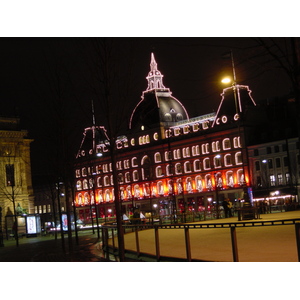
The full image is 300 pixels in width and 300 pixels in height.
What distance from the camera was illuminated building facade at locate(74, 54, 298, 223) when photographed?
105625 millimetres

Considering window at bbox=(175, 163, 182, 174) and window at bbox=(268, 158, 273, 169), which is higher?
window at bbox=(175, 163, 182, 174)

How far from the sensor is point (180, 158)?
118 metres

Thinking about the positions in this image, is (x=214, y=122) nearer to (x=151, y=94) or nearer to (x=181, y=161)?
(x=181, y=161)

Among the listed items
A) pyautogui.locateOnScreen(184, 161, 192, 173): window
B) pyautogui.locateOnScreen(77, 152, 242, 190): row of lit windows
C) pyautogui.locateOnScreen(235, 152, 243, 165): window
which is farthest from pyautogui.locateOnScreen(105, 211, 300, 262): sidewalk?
pyautogui.locateOnScreen(184, 161, 192, 173): window

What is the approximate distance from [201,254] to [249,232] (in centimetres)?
538

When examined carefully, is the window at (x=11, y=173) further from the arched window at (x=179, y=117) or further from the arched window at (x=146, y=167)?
the arched window at (x=179, y=117)

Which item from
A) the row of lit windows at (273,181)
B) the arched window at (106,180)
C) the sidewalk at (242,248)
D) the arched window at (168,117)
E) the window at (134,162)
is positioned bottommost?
the sidewalk at (242,248)

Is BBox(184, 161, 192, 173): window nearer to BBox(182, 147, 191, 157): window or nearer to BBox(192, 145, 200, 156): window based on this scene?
BBox(182, 147, 191, 157): window

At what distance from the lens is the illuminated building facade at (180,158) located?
347 feet

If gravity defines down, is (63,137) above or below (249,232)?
above

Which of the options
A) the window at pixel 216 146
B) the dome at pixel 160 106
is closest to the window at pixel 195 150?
the window at pixel 216 146

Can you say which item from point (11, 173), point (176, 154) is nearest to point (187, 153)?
point (176, 154)

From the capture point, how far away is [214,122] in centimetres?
11169

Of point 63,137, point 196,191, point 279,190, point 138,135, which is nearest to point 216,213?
point 63,137
